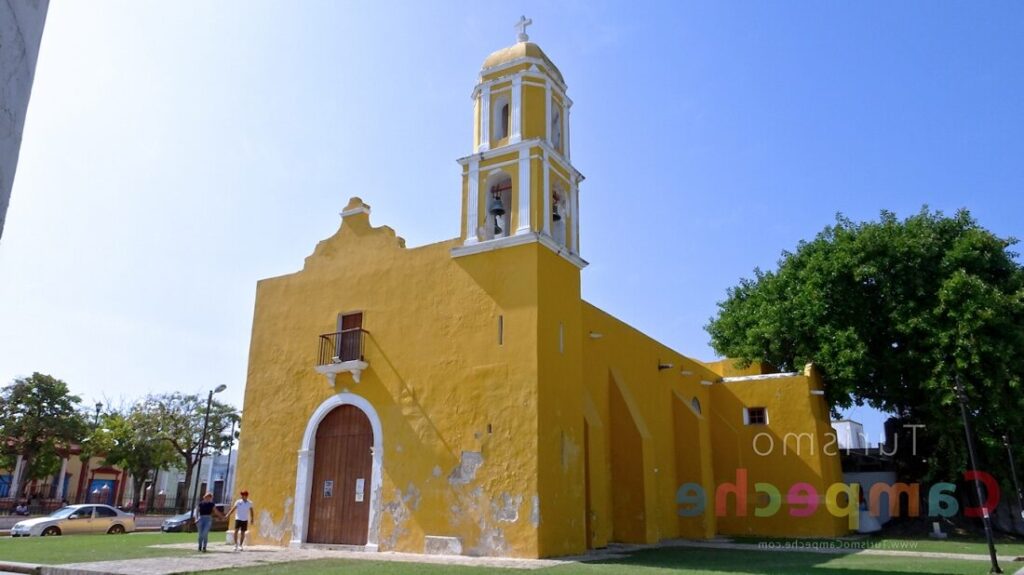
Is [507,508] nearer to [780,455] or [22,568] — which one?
[22,568]

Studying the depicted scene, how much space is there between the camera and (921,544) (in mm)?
18297

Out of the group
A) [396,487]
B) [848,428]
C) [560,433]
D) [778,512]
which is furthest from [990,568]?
[848,428]

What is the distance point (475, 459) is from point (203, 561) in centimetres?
513

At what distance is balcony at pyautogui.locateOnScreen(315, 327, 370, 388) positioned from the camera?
16.3 m

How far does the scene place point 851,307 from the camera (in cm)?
2314

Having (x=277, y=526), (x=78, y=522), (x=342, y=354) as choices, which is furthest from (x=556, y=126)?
(x=78, y=522)

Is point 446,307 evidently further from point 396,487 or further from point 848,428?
point 848,428

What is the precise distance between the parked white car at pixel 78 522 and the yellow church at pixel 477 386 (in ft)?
28.2

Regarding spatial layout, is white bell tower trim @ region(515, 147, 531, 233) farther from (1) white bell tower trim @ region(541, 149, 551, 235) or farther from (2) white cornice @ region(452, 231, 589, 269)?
(1) white bell tower trim @ region(541, 149, 551, 235)

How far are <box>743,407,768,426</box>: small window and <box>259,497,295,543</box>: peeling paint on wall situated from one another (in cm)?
1410

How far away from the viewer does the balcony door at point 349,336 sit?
16.5 metres

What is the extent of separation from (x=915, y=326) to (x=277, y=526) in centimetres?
1872

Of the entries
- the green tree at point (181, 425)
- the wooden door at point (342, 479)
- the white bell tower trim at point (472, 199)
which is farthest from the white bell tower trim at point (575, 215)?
the green tree at point (181, 425)

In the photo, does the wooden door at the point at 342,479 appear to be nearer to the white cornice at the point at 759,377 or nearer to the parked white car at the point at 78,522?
the parked white car at the point at 78,522
